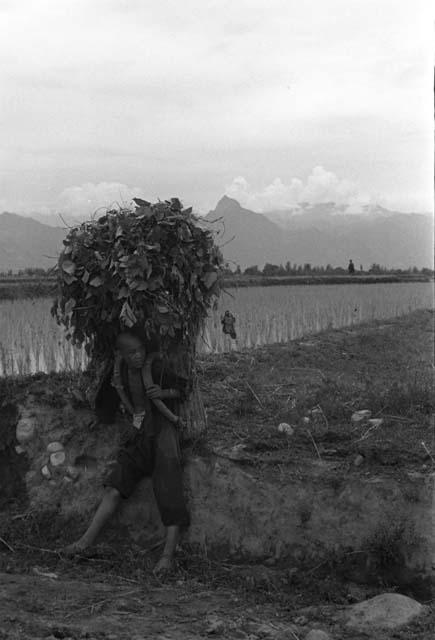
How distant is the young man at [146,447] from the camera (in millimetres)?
4645

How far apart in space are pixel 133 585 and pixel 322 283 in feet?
64.8

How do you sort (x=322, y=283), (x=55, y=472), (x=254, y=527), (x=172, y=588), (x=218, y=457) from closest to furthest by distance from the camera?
(x=172, y=588) → (x=254, y=527) → (x=218, y=457) → (x=55, y=472) → (x=322, y=283)

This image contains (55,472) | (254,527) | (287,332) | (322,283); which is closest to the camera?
(254,527)

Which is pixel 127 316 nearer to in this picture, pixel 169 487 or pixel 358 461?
pixel 169 487

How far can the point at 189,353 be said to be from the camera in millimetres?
5098

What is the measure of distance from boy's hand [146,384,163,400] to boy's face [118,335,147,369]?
16cm

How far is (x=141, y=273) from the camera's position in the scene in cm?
473

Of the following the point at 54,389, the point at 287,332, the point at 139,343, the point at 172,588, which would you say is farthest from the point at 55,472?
the point at 287,332

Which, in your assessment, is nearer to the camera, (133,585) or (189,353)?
(133,585)

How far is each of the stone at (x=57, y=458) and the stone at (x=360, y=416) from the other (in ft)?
7.00

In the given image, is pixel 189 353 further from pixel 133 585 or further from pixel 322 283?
pixel 322 283

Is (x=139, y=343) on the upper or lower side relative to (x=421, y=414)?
upper

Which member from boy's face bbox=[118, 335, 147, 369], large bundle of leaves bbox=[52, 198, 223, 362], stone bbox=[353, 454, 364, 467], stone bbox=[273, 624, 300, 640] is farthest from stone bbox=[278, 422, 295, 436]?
stone bbox=[273, 624, 300, 640]

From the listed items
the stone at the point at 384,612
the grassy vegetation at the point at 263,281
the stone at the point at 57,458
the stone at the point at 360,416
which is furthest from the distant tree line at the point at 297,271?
the stone at the point at 384,612
